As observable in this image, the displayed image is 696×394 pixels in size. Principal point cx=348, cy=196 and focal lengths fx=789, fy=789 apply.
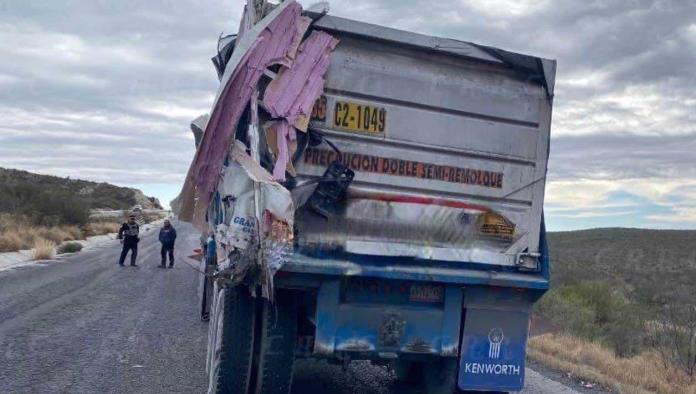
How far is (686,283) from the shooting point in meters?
37.0

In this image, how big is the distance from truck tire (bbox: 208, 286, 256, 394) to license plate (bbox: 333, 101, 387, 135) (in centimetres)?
148

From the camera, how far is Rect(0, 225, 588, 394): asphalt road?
748cm

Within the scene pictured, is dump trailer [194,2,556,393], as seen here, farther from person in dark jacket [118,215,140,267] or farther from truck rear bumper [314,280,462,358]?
person in dark jacket [118,215,140,267]

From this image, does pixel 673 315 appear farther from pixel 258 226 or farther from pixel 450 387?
pixel 258 226

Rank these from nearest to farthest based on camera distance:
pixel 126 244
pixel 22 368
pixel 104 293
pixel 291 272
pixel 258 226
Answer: pixel 258 226 → pixel 291 272 → pixel 22 368 → pixel 104 293 → pixel 126 244

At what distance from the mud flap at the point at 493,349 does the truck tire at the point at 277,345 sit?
1339mm

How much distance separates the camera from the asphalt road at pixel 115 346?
24.6 ft

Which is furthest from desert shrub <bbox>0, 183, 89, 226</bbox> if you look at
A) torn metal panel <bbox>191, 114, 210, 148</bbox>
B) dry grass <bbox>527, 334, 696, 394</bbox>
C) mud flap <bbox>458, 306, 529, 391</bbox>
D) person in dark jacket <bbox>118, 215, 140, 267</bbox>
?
mud flap <bbox>458, 306, 529, 391</bbox>

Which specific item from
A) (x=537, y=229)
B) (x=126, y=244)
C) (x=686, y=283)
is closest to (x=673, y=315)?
(x=537, y=229)

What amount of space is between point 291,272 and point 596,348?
8236mm

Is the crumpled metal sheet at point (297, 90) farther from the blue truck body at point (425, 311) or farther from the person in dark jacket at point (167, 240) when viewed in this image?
the person in dark jacket at point (167, 240)

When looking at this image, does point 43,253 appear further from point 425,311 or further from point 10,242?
point 425,311

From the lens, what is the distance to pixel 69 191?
192 ft

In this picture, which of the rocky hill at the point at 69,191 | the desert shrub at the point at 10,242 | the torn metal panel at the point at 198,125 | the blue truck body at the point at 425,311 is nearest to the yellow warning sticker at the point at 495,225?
the blue truck body at the point at 425,311
